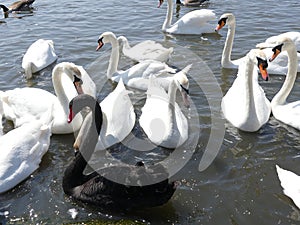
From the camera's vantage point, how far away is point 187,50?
11.7 meters

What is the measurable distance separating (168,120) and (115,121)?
0.88 metres

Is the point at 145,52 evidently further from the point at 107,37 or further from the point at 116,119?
the point at 116,119

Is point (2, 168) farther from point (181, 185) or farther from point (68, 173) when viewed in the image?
point (181, 185)

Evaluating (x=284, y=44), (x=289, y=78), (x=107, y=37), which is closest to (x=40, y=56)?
(x=107, y=37)

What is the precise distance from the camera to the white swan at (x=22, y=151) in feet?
19.9

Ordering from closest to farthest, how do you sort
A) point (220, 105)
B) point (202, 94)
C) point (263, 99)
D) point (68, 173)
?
point (68, 173) → point (263, 99) → point (220, 105) → point (202, 94)

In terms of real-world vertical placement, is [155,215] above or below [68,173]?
below

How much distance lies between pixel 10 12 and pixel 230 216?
1375cm

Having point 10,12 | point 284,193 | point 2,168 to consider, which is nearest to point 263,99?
point 284,193

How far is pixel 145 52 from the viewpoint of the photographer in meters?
10.8

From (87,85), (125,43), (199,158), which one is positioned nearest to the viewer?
(199,158)

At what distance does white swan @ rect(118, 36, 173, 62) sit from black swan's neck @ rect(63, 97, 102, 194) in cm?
450

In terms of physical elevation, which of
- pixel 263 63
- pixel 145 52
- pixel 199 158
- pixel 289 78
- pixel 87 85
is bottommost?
pixel 199 158

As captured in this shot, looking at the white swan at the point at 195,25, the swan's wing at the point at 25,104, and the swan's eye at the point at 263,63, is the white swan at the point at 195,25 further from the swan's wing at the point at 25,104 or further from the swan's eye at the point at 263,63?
the swan's wing at the point at 25,104
